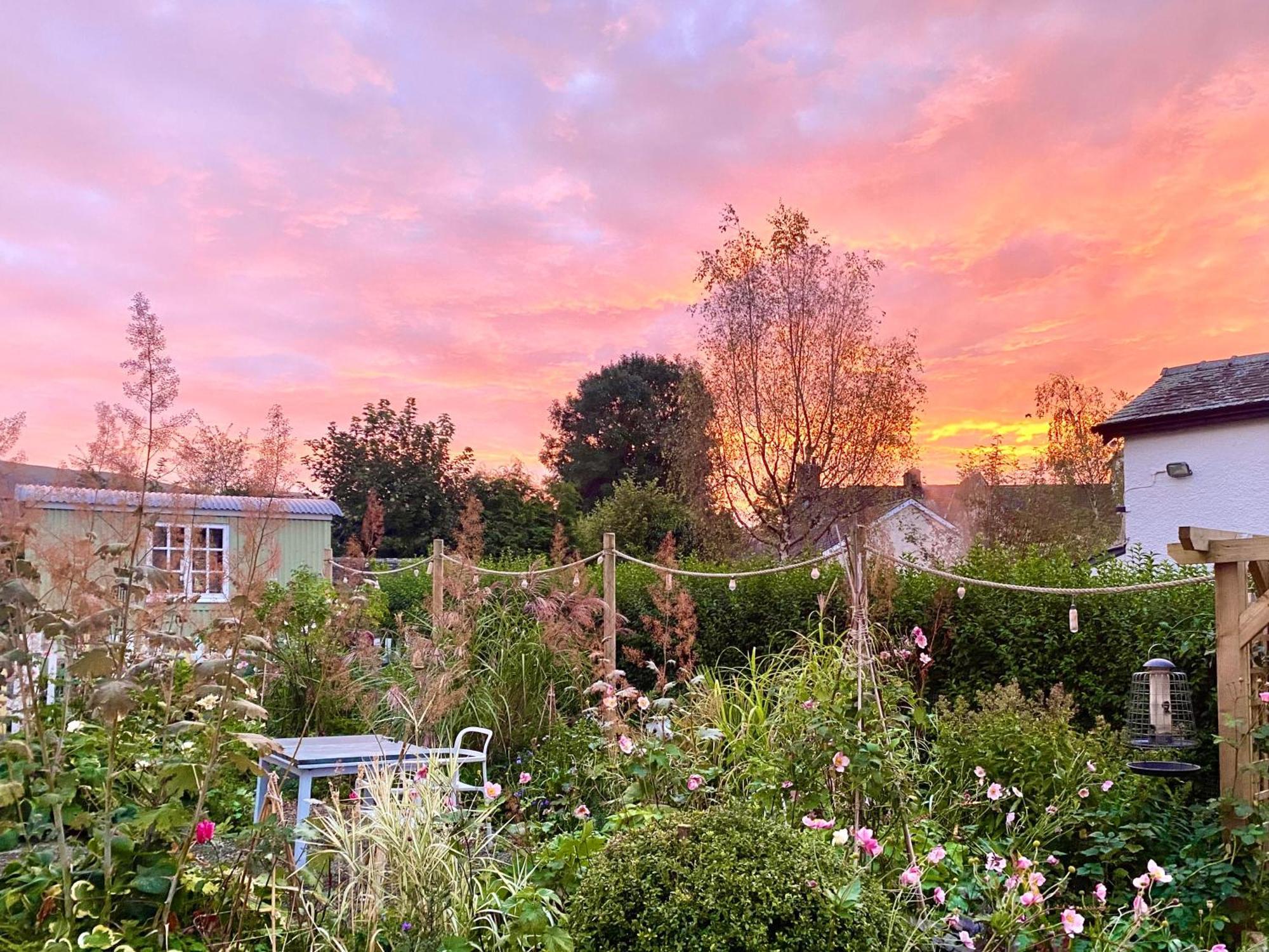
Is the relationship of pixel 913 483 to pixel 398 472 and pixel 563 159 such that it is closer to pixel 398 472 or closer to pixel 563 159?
pixel 563 159

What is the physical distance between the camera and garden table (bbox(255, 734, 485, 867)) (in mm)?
3416

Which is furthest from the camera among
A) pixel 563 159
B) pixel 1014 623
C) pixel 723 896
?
pixel 563 159

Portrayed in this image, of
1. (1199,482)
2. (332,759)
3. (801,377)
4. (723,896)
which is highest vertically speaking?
(801,377)

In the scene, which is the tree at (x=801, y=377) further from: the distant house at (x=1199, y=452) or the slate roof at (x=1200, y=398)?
the distant house at (x=1199, y=452)

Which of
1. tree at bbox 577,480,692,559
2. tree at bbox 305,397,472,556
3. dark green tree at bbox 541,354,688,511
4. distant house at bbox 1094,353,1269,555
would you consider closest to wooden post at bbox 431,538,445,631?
distant house at bbox 1094,353,1269,555

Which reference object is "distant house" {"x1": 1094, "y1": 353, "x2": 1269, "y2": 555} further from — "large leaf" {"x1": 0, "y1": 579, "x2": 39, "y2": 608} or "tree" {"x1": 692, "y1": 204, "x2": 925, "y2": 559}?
"large leaf" {"x1": 0, "y1": 579, "x2": 39, "y2": 608}

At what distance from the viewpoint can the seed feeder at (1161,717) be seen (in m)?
3.53

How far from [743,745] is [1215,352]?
12384mm

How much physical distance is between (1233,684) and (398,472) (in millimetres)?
23144

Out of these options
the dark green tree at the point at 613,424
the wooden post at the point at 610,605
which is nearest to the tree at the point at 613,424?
the dark green tree at the point at 613,424

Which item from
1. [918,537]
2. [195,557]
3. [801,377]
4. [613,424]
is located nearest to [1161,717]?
[195,557]

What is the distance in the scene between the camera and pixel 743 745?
12.7ft

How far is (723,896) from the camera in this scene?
2.05m

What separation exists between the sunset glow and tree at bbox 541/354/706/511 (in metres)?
17.4
